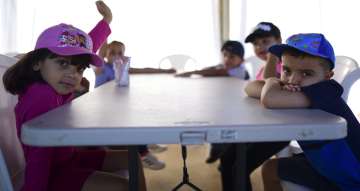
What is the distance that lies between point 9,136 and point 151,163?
1.32m

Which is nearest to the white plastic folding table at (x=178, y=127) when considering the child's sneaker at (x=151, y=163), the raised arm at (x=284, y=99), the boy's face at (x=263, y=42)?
the raised arm at (x=284, y=99)

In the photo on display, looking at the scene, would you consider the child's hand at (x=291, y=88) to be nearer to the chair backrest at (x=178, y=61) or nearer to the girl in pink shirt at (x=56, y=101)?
the girl in pink shirt at (x=56, y=101)

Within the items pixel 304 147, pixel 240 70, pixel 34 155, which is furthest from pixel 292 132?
pixel 240 70

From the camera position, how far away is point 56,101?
1.01 metres

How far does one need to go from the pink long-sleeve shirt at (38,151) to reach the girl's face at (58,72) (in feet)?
0.26

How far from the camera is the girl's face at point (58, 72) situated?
1.13m

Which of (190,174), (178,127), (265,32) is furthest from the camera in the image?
(190,174)

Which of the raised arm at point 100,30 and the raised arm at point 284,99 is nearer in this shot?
the raised arm at point 284,99

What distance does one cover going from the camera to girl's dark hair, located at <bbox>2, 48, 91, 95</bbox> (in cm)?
110

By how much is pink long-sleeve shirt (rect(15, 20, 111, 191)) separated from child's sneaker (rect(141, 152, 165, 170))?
3.96ft

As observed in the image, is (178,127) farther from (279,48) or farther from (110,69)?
(110,69)

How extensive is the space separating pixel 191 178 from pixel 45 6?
7.11 ft

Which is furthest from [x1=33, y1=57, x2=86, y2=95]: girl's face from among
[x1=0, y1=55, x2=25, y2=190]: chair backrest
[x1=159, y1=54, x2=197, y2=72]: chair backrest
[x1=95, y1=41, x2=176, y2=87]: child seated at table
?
[x1=159, y1=54, x2=197, y2=72]: chair backrest

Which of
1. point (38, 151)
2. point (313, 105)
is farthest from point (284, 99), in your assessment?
point (38, 151)
